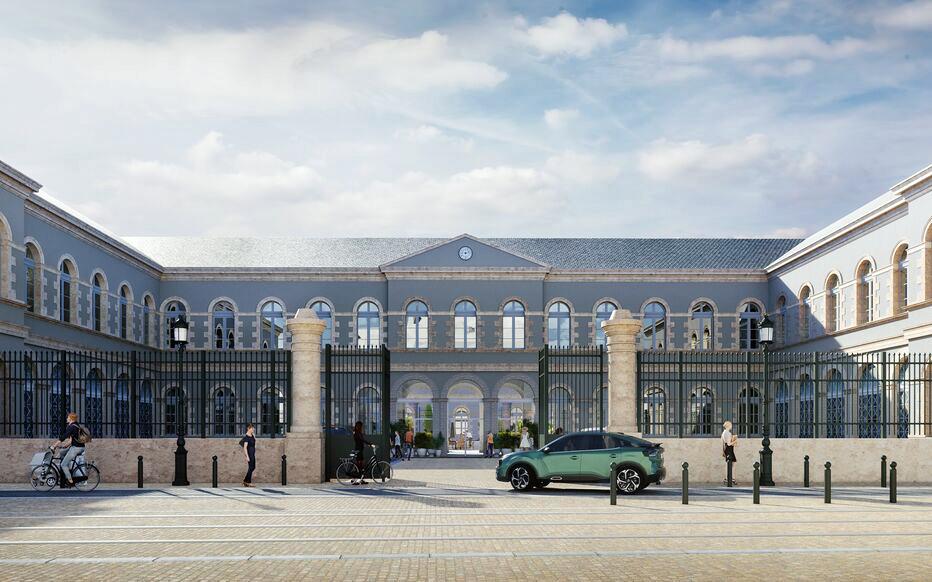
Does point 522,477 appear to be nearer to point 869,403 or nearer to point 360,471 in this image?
point 360,471

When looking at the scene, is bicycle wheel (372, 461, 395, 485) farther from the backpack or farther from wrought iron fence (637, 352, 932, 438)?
the backpack

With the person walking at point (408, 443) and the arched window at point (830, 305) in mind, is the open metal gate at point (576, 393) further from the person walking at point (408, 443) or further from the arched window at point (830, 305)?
the arched window at point (830, 305)

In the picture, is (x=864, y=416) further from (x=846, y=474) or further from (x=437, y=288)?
(x=437, y=288)

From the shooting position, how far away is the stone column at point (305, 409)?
2323 cm

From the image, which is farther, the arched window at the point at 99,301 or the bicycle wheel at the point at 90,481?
the arched window at the point at 99,301

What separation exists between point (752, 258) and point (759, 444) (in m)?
30.1

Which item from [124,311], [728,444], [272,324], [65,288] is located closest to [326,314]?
[272,324]

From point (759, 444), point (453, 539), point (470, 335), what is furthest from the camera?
point (470, 335)

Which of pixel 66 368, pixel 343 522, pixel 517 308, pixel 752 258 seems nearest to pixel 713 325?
pixel 752 258

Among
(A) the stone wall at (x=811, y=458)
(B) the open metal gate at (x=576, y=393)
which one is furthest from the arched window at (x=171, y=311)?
(A) the stone wall at (x=811, y=458)

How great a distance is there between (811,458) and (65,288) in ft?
92.3

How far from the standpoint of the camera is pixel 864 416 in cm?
3475

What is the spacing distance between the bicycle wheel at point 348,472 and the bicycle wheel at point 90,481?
521cm

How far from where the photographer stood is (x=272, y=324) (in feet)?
167
